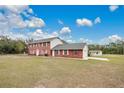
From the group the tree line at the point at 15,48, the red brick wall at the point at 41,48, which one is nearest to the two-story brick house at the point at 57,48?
the red brick wall at the point at 41,48

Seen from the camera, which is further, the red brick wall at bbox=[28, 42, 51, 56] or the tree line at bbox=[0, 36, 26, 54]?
the tree line at bbox=[0, 36, 26, 54]

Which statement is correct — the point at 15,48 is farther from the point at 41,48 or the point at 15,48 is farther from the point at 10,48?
the point at 41,48

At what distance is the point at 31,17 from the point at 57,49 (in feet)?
31.7

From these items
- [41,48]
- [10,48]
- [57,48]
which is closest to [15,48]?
[10,48]

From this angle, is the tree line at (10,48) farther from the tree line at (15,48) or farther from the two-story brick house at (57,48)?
the two-story brick house at (57,48)

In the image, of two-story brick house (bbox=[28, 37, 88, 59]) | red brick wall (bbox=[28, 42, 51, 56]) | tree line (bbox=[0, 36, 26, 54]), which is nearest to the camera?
two-story brick house (bbox=[28, 37, 88, 59])

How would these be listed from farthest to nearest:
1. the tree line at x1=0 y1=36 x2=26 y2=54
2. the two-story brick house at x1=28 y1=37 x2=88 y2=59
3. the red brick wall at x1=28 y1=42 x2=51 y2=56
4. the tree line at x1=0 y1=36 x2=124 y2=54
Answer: the tree line at x1=0 y1=36 x2=124 y2=54 < the tree line at x1=0 y1=36 x2=26 y2=54 < the red brick wall at x1=28 y1=42 x2=51 y2=56 < the two-story brick house at x1=28 y1=37 x2=88 y2=59

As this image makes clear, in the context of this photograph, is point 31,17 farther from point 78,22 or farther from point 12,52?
point 12,52

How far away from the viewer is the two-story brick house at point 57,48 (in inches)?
789

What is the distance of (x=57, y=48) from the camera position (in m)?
23.0

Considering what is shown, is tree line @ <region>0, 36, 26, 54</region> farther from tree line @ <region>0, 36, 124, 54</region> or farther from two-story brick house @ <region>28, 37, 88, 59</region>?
two-story brick house @ <region>28, 37, 88, 59</region>

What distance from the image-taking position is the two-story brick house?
65.7ft

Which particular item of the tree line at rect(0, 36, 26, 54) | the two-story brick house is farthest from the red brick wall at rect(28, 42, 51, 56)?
the tree line at rect(0, 36, 26, 54)
